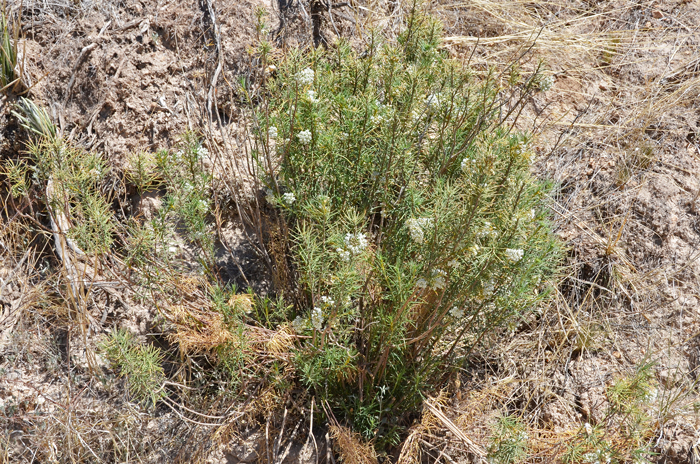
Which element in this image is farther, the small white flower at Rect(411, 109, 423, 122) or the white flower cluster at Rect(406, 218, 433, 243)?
the small white flower at Rect(411, 109, 423, 122)

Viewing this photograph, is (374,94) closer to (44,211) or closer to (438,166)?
(438,166)

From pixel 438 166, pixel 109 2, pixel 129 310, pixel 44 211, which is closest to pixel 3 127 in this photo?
pixel 44 211

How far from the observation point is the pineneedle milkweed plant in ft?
7.50

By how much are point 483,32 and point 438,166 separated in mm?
2331

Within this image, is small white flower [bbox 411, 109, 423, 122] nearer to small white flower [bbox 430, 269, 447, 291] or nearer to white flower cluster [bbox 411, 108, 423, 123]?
white flower cluster [bbox 411, 108, 423, 123]

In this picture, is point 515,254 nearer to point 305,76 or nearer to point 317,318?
point 317,318

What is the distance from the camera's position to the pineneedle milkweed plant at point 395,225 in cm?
229

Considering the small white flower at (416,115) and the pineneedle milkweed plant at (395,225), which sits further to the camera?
the small white flower at (416,115)

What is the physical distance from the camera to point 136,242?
2605 millimetres


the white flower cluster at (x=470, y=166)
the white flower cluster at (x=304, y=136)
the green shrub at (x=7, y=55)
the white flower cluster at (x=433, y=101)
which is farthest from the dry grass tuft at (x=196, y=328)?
the green shrub at (x=7, y=55)

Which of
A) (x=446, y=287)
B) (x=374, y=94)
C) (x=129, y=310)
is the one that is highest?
(x=374, y=94)

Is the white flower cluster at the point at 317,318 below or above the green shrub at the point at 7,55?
below

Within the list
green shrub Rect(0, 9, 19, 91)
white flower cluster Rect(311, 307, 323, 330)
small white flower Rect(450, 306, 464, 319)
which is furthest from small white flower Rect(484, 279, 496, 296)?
green shrub Rect(0, 9, 19, 91)

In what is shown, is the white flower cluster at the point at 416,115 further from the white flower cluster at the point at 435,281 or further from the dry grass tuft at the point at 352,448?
the dry grass tuft at the point at 352,448
